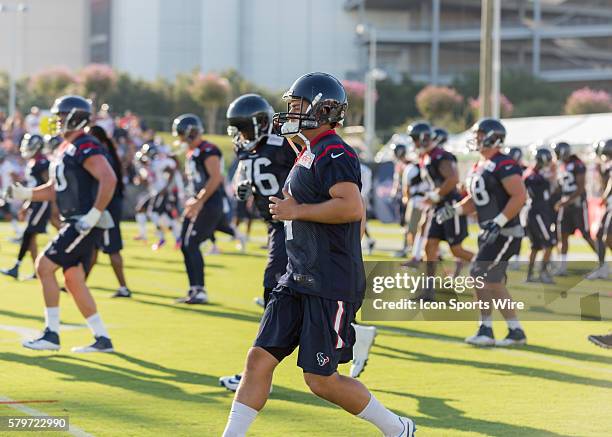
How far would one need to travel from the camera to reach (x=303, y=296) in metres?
5.53

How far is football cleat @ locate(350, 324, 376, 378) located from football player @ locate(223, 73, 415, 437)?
220 centimetres

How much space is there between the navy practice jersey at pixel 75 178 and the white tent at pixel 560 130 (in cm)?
1964

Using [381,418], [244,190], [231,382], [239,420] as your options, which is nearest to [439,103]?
[244,190]

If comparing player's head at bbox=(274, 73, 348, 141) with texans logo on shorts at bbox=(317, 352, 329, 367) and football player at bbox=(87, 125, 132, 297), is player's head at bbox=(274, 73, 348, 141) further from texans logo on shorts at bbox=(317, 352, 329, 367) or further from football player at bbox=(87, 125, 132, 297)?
football player at bbox=(87, 125, 132, 297)

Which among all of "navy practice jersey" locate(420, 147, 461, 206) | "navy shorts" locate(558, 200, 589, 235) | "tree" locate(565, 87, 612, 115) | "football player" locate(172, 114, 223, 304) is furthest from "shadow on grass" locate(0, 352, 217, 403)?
"tree" locate(565, 87, 612, 115)

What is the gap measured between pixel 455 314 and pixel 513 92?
5677cm

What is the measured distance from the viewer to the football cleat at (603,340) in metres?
9.53

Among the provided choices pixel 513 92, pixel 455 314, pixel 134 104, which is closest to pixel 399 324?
pixel 455 314

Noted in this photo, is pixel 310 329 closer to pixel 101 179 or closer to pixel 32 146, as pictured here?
pixel 101 179

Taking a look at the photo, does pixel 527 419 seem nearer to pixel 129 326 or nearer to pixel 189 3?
pixel 129 326

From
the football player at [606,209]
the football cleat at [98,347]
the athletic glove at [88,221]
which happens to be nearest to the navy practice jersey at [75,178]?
the athletic glove at [88,221]

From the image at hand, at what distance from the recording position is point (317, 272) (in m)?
5.48

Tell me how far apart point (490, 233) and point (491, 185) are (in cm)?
43

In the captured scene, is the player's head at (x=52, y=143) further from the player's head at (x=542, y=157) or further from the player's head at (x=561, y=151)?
the player's head at (x=561, y=151)
